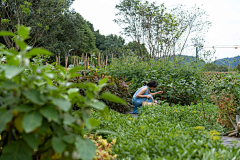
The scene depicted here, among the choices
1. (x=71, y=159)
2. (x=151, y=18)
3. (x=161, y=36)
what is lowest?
→ (x=71, y=159)

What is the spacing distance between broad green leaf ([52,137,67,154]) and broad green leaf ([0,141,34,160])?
197 mm

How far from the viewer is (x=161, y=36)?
1536 centimetres

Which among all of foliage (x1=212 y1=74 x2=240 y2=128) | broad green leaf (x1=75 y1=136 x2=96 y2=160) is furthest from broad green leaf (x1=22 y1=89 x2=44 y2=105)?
foliage (x1=212 y1=74 x2=240 y2=128)

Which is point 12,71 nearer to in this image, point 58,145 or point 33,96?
point 33,96

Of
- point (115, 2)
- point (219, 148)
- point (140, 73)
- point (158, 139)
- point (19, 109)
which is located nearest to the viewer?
point (19, 109)

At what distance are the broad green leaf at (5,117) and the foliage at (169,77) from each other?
5.42 metres

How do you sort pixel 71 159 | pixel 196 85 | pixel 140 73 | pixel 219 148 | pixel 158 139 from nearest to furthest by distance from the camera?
pixel 71 159, pixel 219 148, pixel 158 139, pixel 196 85, pixel 140 73

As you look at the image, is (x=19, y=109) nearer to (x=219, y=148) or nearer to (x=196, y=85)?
(x=219, y=148)

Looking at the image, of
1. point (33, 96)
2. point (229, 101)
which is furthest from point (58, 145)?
point (229, 101)

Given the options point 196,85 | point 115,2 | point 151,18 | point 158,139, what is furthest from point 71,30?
point 158,139

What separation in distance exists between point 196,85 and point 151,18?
33.6ft

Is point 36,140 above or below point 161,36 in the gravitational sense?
below

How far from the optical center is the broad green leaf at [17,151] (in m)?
0.99

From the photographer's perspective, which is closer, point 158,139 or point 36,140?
point 36,140
